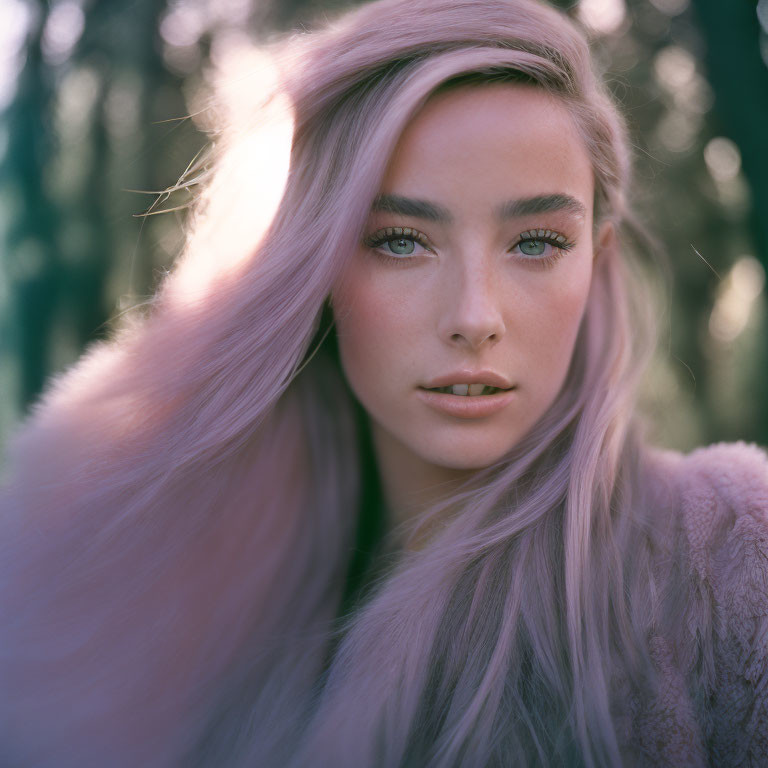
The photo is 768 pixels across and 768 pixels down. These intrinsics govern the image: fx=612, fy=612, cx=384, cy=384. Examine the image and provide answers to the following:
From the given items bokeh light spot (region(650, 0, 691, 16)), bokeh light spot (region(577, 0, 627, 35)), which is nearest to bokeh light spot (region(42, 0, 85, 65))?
bokeh light spot (region(577, 0, 627, 35))

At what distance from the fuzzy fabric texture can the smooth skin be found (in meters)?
0.27

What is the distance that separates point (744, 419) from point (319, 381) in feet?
5.53

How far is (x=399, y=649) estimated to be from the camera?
800 millimetres

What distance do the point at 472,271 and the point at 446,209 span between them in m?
A: 0.09

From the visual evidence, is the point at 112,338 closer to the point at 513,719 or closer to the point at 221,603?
the point at 221,603

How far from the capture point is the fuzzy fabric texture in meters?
0.70

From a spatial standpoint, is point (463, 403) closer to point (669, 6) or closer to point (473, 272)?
point (473, 272)

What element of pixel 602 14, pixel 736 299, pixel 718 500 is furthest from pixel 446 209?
pixel 736 299

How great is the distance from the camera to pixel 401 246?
86 cm

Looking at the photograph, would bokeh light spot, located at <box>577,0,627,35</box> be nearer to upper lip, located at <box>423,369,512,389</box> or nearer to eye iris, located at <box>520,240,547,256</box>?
eye iris, located at <box>520,240,547,256</box>

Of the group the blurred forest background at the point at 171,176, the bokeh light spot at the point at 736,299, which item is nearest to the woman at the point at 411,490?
the blurred forest background at the point at 171,176

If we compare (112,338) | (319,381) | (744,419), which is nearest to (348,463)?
(319,381)

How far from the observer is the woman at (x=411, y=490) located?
758 millimetres

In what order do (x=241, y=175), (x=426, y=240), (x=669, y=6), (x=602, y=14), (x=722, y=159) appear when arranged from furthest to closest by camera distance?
(x=722, y=159)
(x=669, y=6)
(x=602, y=14)
(x=241, y=175)
(x=426, y=240)
